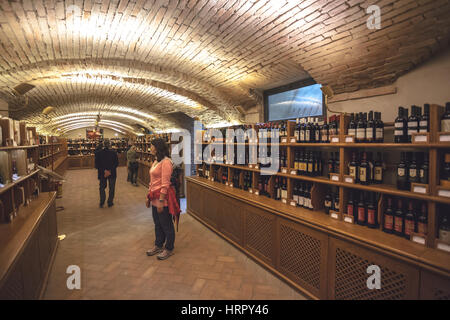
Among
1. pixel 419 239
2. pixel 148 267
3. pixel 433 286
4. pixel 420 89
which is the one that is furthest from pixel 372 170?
pixel 148 267

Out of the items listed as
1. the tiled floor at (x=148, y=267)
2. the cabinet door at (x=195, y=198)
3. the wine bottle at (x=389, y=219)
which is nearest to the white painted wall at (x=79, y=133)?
the tiled floor at (x=148, y=267)

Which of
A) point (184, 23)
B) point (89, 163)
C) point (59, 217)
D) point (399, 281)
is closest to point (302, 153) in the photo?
point (399, 281)

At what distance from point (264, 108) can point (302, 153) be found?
2.07 meters

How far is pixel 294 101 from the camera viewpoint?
14.3 ft

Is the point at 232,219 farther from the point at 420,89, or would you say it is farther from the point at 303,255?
the point at 420,89

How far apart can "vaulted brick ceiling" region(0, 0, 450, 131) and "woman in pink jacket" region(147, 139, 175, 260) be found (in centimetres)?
164

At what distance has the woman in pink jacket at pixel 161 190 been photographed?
322cm

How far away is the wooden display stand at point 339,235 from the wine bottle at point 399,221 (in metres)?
0.06

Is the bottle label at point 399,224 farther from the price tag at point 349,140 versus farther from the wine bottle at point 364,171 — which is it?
the price tag at point 349,140

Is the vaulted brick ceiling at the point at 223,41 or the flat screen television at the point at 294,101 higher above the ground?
the vaulted brick ceiling at the point at 223,41

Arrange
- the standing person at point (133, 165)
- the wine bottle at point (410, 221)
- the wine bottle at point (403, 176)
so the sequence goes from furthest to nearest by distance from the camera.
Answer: the standing person at point (133, 165) < the wine bottle at point (403, 176) < the wine bottle at point (410, 221)

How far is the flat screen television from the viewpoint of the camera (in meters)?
3.92

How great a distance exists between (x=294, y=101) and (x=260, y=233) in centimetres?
242

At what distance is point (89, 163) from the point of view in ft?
55.3
